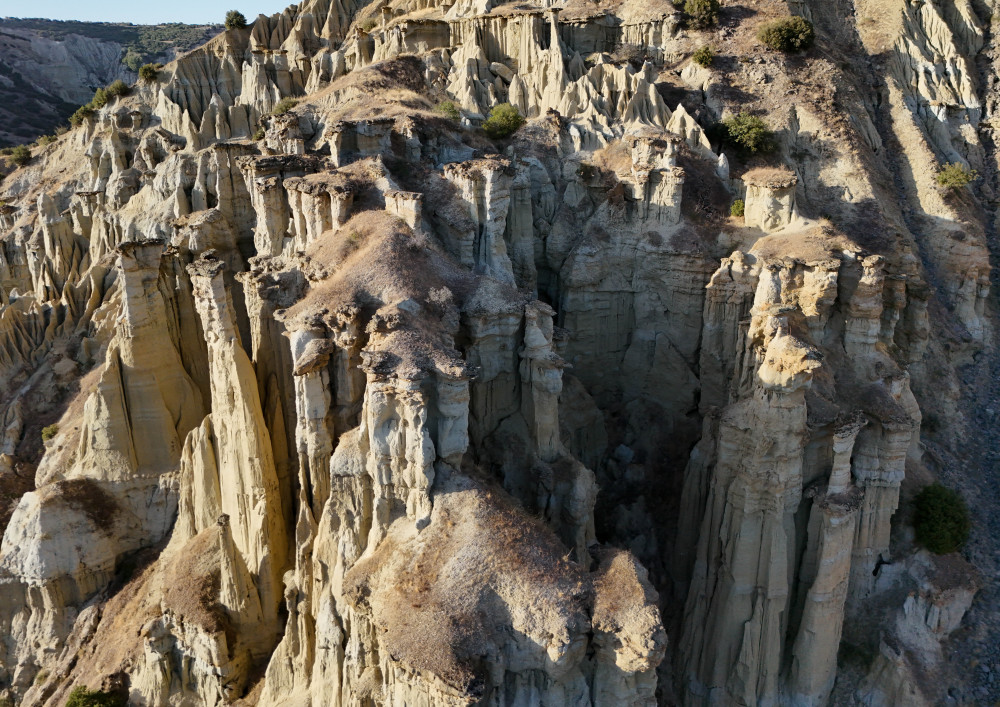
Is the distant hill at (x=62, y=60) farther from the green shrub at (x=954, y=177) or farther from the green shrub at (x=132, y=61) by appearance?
the green shrub at (x=954, y=177)

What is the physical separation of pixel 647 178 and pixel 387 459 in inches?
739

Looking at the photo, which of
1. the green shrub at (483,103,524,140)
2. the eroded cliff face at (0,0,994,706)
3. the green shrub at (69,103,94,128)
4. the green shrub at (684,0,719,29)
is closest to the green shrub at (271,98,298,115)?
the eroded cliff face at (0,0,994,706)

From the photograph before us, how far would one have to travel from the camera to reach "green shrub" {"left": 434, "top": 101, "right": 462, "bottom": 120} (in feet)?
116

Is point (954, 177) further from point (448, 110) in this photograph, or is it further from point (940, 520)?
point (448, 110)

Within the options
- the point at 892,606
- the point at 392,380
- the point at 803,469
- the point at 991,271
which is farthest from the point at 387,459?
the point at 991,271

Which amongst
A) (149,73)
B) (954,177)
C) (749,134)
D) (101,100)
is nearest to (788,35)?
(749,134)

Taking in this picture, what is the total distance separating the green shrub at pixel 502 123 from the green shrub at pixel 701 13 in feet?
46.1

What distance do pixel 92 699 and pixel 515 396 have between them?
639 inches

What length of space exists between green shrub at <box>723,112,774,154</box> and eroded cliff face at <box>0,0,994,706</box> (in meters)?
0.95

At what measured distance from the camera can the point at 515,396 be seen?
23.1m

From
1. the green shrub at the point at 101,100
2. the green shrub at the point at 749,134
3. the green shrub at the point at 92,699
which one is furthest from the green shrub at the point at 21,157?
the green shrub at the point at 749,134

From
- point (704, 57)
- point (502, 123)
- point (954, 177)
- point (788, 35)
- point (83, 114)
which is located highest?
point (788, 35)

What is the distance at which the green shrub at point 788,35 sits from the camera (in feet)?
133

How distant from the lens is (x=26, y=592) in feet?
92.8
